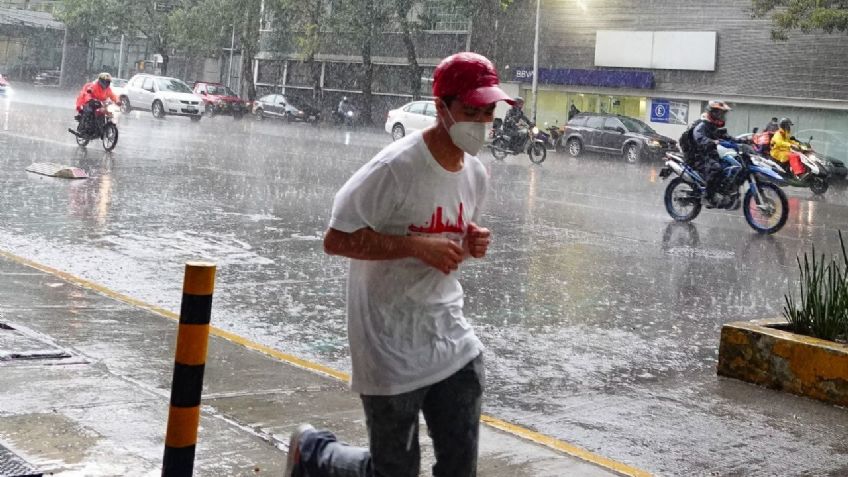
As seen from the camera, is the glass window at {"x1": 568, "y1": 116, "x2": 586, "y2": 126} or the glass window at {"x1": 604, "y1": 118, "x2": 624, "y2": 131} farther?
the glass window at {"x1": 568, "y1": 116, "x2": 586, "y2": 126}

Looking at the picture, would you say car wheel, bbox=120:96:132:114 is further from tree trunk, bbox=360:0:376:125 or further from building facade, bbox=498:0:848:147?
building facade, bbox=498:0:848:147

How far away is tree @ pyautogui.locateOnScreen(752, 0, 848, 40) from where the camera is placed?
3180 centimetres

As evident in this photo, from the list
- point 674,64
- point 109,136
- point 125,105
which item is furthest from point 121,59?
point 109,136

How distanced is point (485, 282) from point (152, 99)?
36768 mm

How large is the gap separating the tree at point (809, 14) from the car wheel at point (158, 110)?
2198 centimetres

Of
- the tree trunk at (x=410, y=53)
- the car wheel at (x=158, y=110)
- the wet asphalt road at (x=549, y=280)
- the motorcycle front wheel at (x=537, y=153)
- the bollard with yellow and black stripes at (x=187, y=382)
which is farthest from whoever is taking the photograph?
the tree trunk at (x=410, y=53)

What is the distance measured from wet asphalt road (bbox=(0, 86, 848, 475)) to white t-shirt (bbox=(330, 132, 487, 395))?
2.08 meters

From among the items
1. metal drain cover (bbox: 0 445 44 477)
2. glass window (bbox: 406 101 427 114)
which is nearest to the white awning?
glass window (bbox: 406 101 427 114)

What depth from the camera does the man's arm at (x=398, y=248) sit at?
11.2 feet

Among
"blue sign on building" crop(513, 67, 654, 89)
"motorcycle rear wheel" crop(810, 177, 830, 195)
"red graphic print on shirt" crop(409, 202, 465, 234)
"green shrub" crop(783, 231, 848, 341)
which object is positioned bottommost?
"green shrub" crop(783, 231, 848, 341)

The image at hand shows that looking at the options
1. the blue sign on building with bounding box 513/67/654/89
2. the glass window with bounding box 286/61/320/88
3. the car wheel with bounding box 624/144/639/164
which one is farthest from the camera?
the glass window with bounding box 286/61/320/88

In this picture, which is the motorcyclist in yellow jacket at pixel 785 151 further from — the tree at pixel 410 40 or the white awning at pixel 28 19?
the white awning at pixel 28 19

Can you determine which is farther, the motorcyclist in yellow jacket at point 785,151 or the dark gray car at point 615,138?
the dark gray car at point 615,138

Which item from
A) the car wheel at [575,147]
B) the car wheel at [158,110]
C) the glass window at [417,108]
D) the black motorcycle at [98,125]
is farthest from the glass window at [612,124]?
the black motorcycle at [98,125]
